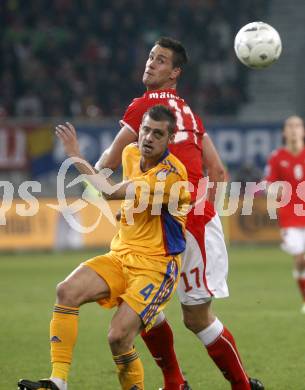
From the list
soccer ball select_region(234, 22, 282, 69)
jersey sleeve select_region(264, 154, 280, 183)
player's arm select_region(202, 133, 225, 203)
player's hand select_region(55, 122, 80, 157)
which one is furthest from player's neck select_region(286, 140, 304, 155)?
player's hand select_region(55, 122, 80, 157)

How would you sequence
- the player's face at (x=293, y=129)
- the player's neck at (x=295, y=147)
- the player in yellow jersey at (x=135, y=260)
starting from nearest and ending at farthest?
1. the player in yellow jersey at (x=135, y=260)
2. the player's face at (x=293, y=129)
3. the player's neck at (x=295, y=147)

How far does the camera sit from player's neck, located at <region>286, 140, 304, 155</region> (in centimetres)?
1252

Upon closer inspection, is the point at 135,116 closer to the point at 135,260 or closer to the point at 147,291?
the point at 135,260

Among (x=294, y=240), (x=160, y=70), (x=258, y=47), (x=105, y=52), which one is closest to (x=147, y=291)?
(x=160, y=70)

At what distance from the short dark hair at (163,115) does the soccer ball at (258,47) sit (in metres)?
1.13

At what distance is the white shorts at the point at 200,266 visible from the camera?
6.35 meters

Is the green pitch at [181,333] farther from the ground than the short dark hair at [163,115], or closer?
closer

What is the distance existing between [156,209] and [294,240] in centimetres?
619

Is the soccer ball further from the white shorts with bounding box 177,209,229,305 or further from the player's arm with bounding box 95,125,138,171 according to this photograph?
the white shorts with bounding box 177,209,229,305

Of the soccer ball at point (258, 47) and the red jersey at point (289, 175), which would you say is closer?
the soccer ball at point (258, 47)

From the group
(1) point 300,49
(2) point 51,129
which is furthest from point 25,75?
(1) point 300,49

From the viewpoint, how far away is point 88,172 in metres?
5.80

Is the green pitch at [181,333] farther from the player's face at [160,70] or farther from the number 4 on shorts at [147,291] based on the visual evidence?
the player's face at [160,70]

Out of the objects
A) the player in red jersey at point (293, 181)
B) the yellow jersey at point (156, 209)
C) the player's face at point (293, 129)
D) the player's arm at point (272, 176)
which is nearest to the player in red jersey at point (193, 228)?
the yellow jersey at point (156, 209)
